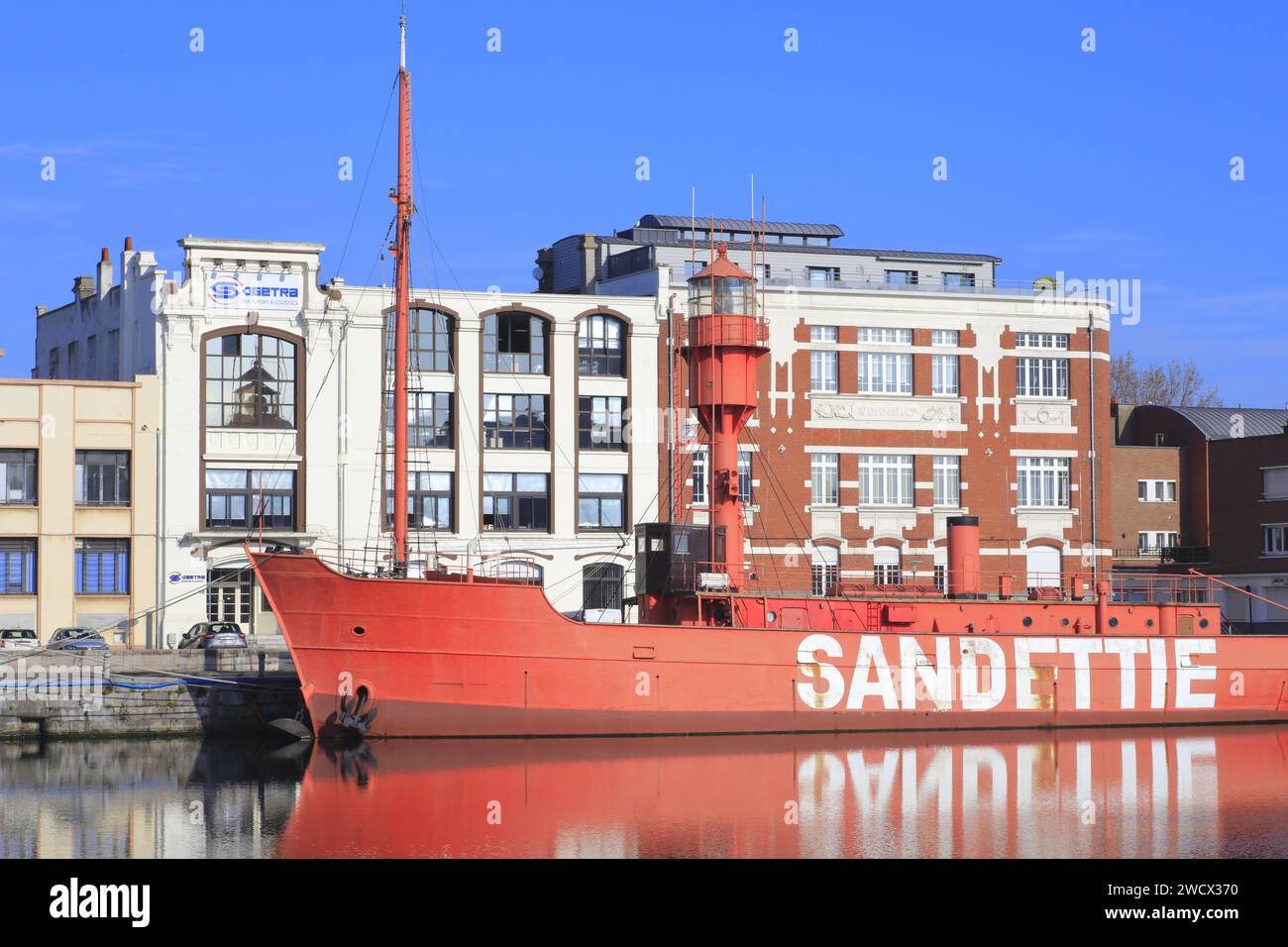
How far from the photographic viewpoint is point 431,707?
45.0m

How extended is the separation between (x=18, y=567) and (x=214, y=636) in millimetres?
9046

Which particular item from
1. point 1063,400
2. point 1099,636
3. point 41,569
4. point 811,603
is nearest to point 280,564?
point 811,603

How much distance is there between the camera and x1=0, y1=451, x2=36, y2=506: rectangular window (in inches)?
2410

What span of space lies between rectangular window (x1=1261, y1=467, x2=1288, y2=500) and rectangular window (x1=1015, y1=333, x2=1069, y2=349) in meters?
10.8

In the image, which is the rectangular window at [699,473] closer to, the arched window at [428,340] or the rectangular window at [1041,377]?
the arched window at [428,340]

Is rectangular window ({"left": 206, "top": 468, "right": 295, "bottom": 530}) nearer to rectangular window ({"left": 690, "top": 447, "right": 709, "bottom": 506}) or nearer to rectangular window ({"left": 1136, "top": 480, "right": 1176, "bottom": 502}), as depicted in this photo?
rectangular window ({"left": 690, "top": 447, "right": 709, "bottom": 506})

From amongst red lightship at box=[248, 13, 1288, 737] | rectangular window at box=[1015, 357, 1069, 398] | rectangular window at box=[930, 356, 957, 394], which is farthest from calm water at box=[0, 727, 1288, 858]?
rectangular window at box=[1015, 357, 1069, 398]

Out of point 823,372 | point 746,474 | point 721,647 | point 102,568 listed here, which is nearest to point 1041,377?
point 823,372

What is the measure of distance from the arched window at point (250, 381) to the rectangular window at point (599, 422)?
1105 centimetres

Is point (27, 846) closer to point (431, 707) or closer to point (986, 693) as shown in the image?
point (431, 707)

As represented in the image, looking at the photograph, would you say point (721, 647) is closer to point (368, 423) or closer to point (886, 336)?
point (368, 423)

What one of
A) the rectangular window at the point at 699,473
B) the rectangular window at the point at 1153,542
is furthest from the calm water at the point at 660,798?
the rectangular window at the point at 1153,542

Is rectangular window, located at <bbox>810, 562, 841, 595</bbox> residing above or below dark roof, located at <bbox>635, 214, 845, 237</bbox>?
below
